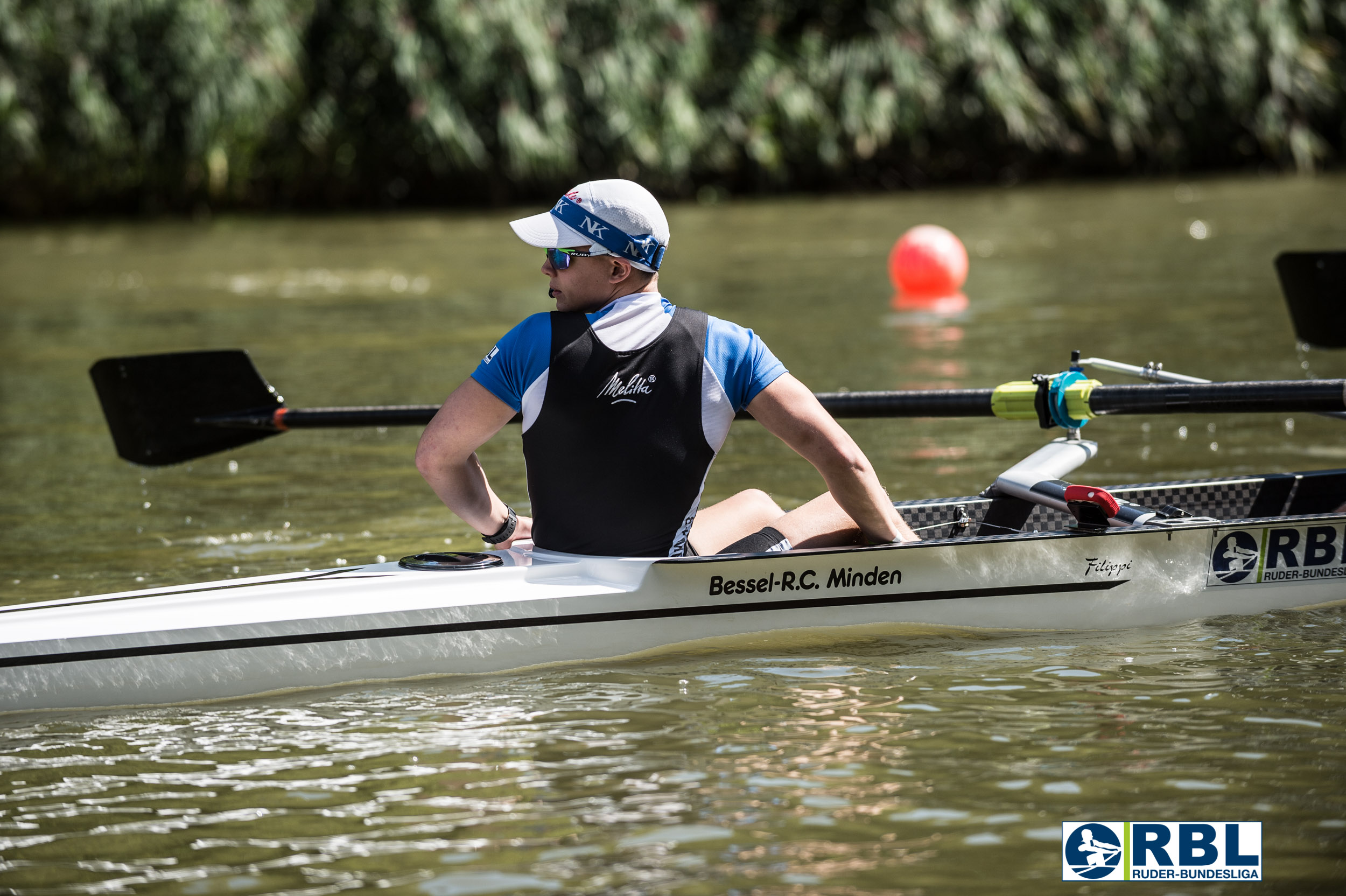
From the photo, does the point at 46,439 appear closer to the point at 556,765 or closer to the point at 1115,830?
the point at 556,765

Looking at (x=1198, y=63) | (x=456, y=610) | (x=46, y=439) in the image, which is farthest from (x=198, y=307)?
(x=1198, y=63)

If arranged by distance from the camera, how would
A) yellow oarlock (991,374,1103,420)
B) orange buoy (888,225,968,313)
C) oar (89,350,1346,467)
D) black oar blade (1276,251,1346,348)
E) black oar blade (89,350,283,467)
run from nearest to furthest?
1. yellow oarlock (991,374,1103,420)
2. oar (89,350,1346,467)
3. black oar blade (89,350,283,467)
4. black oar blade (1276,251,1346,348)
5. orange buoy (888,225,968,313)

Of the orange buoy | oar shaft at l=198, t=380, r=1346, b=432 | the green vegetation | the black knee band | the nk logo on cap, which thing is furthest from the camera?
the green vegetation

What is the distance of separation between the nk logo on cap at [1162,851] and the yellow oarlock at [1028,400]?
1919 millimetres

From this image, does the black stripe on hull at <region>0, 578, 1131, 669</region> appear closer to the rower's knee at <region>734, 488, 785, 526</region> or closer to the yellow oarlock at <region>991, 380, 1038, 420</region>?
the rower's knee at <region>734, 488, 785, 526</region>

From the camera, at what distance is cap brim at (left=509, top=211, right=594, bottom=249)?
4027 millimetres

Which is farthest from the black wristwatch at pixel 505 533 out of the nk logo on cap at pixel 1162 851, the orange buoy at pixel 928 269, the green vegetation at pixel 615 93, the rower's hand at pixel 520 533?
the green vegetation at pixel 615 93

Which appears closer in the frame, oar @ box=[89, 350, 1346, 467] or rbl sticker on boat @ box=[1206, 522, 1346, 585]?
rbl sticker on boat @ box=[1206, 522, 1346, 585]

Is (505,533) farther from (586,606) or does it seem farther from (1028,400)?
(1028,400)

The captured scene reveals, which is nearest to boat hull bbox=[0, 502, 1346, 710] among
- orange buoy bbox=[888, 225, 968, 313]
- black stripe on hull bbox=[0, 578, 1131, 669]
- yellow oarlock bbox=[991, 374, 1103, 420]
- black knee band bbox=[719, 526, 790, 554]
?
black stripe on hull bbox=[0, 578, 1131, 669]

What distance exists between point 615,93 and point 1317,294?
14381mm

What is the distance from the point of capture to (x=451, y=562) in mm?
4371

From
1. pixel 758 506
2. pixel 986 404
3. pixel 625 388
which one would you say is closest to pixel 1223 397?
pixel 986 404

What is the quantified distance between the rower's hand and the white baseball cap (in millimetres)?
852
